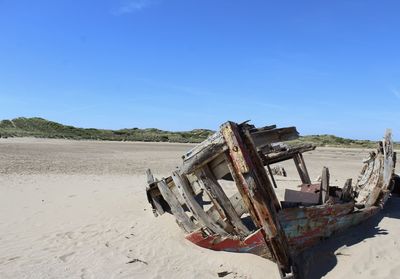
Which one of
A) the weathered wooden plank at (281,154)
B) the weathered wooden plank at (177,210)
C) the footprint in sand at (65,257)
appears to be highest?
the weathered wooden plank at (281,154)

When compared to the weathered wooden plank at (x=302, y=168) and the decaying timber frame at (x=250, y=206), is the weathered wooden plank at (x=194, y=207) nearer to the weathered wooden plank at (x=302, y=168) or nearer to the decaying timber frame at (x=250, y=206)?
the decaying timber frame at (x=250, y=206)

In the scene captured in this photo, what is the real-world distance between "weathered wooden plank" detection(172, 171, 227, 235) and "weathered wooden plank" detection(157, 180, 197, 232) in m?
0.46

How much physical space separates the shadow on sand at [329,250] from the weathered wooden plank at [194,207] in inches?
45.7

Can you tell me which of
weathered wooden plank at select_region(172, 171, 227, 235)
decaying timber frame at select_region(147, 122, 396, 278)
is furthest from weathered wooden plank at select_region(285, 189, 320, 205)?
weathered wooden plank at select_region(172, 171, 227, 235)

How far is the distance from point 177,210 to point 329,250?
233 centimetres

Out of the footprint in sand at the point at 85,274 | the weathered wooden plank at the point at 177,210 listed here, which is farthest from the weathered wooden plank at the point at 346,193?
the footprint in sand at the point at 85,274

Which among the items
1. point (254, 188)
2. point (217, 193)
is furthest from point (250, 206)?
point (217, 193)

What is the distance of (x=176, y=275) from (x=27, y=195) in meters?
6.02

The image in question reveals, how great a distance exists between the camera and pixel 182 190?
20.4 feet

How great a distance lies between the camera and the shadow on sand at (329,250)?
5.51 m

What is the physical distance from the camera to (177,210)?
21.9 feet

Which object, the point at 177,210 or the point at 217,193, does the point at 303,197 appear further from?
the point at 177,210

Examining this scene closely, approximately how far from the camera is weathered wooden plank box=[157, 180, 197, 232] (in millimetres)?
6535

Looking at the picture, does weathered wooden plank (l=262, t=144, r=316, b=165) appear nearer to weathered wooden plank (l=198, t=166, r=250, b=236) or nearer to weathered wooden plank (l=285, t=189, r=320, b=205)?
weathered wooden plank (l=285, t=189, r=320, b=205)
